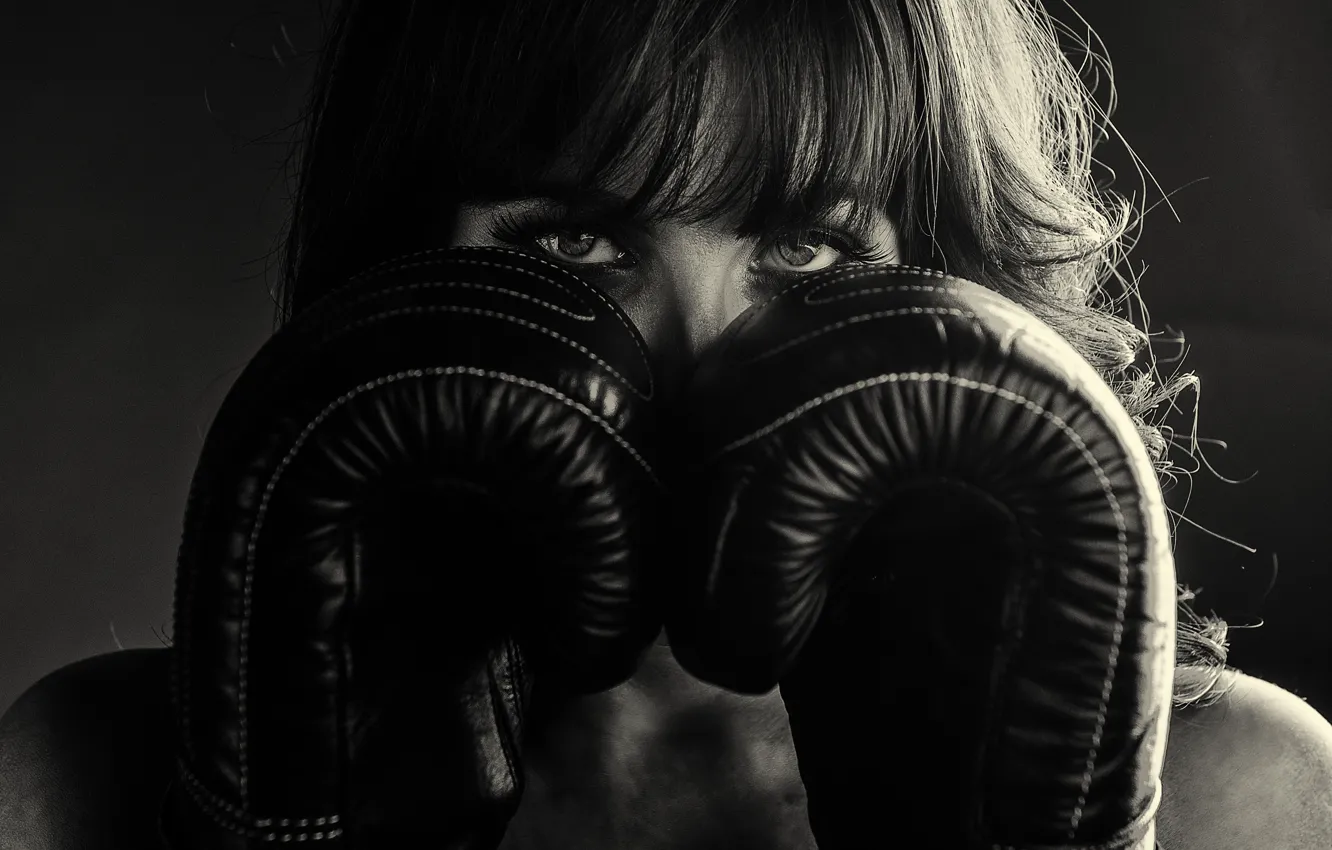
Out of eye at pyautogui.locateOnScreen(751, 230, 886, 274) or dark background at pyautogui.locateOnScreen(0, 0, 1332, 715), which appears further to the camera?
dark background at pyautogui.locateOnScreen(0, 0, 1332, 715)

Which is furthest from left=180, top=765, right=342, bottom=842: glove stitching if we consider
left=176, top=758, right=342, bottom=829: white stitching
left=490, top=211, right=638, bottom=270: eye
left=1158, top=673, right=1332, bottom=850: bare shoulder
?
left=1158, top=673, right=1332, bottom=850: bare shoulder

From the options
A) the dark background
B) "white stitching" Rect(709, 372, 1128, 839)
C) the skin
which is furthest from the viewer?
the dark background

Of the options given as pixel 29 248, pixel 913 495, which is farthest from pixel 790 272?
pixel 29 248

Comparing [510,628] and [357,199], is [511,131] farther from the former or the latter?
[510,628]

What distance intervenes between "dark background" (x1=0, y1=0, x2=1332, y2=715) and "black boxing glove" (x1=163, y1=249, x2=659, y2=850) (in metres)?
1.16

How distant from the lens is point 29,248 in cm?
176

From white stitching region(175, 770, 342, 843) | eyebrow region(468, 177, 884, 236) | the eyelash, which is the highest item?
eyebrow region(468, 177, 884, 236)

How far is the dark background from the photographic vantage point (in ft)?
4.86

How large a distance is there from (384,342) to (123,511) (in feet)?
4.78

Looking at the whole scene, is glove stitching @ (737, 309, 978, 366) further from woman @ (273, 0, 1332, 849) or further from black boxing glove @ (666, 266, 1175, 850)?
woman @ (273, 0, 1332, 849)

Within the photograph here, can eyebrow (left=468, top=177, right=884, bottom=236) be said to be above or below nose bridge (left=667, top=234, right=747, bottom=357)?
above

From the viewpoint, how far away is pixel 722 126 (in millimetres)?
933

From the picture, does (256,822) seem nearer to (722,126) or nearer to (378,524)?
(378,524)

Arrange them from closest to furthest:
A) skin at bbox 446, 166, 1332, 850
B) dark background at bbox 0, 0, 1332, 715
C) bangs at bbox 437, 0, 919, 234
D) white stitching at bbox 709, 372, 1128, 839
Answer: white stitching at bbox 709, 372, 1128, 839 < bangs at bbox 437, 0, 919, 234 < skin at bbox 446, 166, 1332, 850 < dark background at bbox 0, 0, 1332, 715
